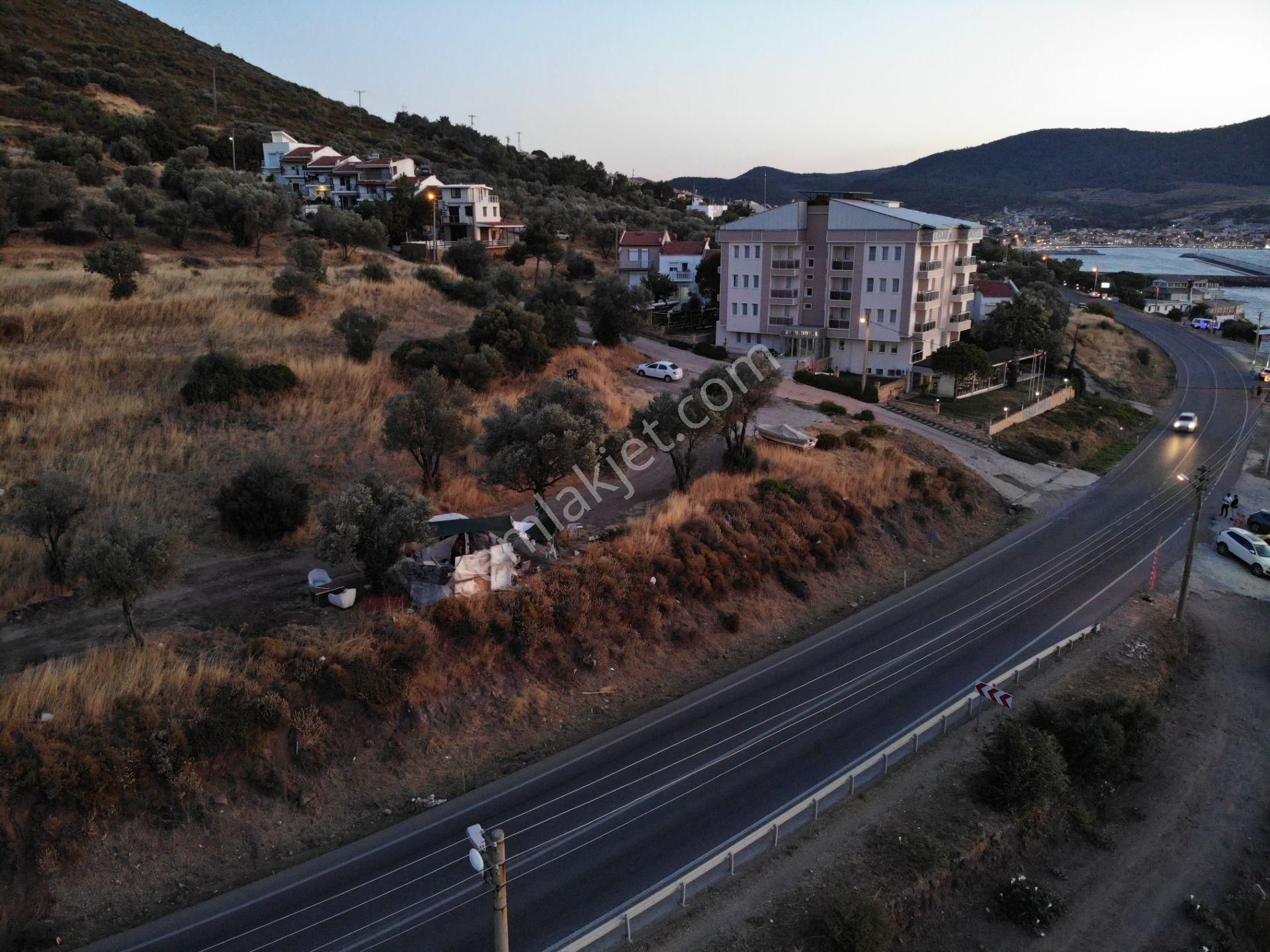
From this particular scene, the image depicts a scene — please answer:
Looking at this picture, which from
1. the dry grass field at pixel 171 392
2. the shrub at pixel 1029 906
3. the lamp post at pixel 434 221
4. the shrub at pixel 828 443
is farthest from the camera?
the lamp post at pixel 434 221

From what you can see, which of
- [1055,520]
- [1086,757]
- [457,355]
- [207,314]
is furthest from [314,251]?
[1086,757]

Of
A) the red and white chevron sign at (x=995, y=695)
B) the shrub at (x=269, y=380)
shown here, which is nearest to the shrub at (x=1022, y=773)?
the red and white chevron sign at (x=995, y=695)

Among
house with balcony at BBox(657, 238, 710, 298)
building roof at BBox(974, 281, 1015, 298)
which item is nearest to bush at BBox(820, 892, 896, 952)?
building roof at BBox(974, 281, 1015, 298)

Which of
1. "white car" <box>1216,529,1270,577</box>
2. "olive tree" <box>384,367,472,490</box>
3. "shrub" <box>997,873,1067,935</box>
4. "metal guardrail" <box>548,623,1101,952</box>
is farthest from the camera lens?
"white car" <box>1216,529,1270,577</box>

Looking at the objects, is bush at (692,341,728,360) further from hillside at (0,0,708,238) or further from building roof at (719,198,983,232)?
hillside at (0,0,708,238)

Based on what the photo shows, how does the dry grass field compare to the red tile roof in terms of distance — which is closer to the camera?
the dry grass field

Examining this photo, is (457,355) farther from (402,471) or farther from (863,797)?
(863,797)

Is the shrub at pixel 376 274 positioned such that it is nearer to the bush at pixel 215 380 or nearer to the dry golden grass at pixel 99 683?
the bush at pixel 215 380
